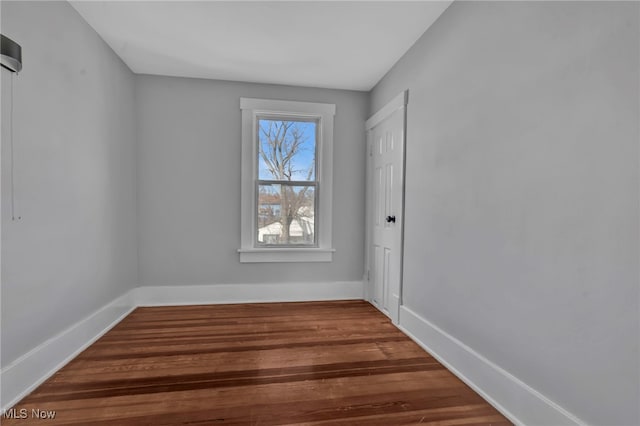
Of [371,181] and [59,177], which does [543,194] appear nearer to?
[371,181]

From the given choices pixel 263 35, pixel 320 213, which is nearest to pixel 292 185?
pixel 320 213

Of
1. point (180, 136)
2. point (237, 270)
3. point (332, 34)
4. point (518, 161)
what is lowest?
point (237, 270)

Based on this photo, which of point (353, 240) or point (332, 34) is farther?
point (353, 240)

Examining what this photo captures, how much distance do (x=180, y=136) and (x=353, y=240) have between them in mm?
2389

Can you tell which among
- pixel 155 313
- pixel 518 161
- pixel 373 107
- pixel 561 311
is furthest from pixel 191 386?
pixel 373 107

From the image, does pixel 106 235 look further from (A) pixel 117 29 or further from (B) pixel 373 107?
(B) pixel 373 107

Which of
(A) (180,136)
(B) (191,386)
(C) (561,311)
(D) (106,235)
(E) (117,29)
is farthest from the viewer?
(A) (180,136)

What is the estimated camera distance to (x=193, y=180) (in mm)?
3713

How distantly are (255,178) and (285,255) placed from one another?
993mm

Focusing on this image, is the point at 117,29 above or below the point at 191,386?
above

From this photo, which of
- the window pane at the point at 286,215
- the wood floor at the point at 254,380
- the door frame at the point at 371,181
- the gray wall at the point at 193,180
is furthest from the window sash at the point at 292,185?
the wood floor at the point at 254,380

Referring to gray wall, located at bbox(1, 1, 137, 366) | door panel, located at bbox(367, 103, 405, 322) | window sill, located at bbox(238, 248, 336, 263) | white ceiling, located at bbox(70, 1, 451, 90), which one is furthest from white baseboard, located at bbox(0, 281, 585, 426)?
white ceiling, located at bbox(70, 1, 451, 90)

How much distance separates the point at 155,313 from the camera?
3.44m

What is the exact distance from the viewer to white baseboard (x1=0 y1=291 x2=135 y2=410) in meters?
1.81
